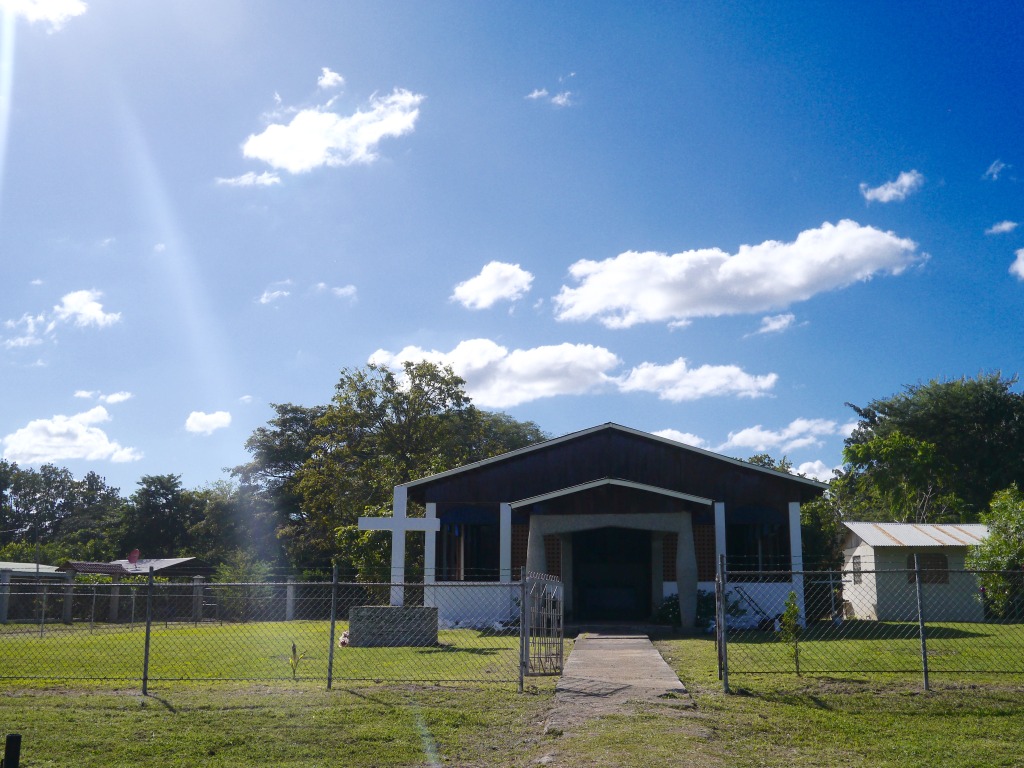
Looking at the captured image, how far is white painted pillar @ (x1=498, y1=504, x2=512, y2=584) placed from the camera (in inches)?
972

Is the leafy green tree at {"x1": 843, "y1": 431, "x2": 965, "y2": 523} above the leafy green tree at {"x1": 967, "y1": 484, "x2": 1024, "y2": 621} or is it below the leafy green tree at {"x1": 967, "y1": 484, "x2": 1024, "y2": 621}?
above

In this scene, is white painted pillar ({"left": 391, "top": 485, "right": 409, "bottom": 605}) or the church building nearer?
the church building

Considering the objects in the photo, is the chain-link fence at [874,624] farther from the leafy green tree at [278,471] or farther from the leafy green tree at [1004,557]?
the leafy green tree at [278,471]

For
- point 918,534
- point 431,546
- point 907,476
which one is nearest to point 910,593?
point 918,534

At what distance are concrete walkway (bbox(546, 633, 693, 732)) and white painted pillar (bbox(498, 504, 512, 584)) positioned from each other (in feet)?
A: 28.5

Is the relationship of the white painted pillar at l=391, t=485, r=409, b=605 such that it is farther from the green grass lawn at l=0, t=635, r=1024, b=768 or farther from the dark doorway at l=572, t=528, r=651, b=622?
the green grass lawn at l=0, t=635, r=1024, b=768

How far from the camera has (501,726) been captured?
29.9 feet

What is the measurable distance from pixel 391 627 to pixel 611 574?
848cm

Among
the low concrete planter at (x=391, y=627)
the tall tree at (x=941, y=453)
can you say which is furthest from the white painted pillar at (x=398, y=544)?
the tall tree at (x=941, y=453)

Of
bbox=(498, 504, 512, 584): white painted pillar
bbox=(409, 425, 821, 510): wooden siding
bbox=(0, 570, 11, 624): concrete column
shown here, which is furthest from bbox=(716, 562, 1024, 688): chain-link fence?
bbox=(0, 570, 11, 624): concrete column

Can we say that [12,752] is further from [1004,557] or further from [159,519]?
[159,519]

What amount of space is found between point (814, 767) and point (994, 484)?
45.8m

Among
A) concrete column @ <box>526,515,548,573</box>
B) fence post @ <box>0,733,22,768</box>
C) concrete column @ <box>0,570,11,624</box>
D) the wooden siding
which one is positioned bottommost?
concrete column @ <box>0,570,11,624</box>

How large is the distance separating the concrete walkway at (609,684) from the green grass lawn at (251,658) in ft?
3.58
